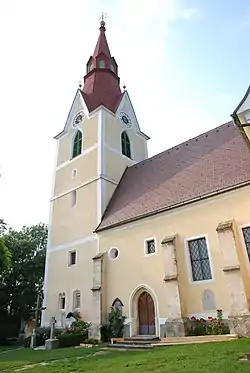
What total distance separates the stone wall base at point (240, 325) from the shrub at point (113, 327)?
574 cm

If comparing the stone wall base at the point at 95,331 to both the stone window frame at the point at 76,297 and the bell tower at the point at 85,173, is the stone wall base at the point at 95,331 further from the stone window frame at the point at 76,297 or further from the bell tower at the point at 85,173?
the stone window frame at the point at 76,297

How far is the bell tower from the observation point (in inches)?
713

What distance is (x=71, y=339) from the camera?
47.2 ft

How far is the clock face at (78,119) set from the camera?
2483cm

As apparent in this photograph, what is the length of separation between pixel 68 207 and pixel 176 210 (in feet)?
29.9

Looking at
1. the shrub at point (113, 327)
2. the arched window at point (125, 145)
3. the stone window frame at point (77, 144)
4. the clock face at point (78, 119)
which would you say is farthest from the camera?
the clock face at point (78, 119)

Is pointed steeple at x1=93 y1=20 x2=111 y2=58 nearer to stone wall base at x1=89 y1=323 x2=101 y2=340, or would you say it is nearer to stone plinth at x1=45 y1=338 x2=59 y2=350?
stone wall base at x1=89 y1=323 x2=101 y2=340

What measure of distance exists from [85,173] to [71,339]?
10878 mm

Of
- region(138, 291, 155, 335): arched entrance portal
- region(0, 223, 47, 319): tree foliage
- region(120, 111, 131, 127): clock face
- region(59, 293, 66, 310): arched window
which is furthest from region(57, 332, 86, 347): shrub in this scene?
region(120, 111, 131, 127): clock face

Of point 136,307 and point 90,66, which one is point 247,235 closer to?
point 136,307

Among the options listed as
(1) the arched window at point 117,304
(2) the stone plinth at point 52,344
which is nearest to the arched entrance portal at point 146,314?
(1) the arched window at point 117,304

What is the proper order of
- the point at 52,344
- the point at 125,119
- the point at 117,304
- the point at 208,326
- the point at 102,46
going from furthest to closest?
the point at 102,46
the point at 125,119
the point at 117,304
the point at 52,344
the point at 208,326

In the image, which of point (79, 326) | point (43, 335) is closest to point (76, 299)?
point (79, 326)

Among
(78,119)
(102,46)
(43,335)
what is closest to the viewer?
(43,335)
